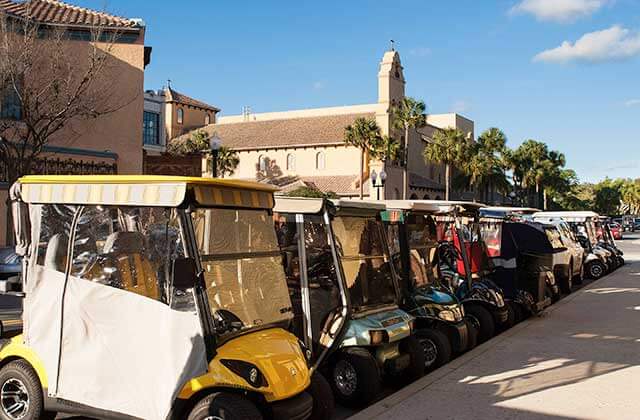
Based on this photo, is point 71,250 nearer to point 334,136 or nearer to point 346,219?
point 346,219

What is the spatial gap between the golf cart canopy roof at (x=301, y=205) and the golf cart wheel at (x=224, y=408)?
256 cm

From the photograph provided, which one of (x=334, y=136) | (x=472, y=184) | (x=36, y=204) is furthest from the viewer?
(x=472, y=184)

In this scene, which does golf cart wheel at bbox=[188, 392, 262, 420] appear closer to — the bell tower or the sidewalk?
the sidewalk

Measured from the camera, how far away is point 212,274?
5129 millimetres

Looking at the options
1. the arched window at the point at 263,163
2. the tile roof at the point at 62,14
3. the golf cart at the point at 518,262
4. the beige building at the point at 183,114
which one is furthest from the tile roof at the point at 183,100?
the golf cart at the point at 518,262

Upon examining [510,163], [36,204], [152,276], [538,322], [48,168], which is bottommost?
[538,322]

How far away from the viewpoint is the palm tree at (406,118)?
53688 mm

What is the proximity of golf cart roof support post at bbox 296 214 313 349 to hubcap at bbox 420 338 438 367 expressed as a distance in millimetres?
2289

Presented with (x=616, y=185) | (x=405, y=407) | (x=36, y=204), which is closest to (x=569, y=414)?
(x=405, y=407)

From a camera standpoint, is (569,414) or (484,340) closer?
(569,414)

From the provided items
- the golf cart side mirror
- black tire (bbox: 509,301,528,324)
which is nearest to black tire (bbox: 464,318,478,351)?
black tire (bbox: 509,301,528,324)

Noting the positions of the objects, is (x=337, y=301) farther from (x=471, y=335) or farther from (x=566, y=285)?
(x=566, y=285)

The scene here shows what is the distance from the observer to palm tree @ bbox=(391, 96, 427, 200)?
176 feet

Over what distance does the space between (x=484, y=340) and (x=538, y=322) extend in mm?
2676
